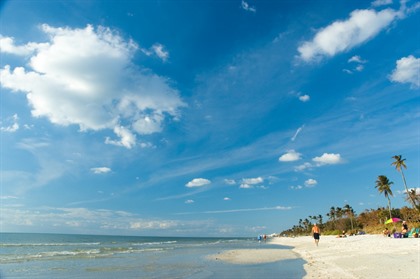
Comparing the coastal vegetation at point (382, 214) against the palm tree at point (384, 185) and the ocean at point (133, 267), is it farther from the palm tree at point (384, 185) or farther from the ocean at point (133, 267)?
the ocean at point (133, 267)

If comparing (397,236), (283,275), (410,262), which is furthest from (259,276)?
(397,236)

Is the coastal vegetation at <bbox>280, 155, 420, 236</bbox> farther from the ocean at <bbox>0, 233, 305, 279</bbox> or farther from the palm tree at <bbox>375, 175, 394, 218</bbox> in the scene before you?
the ocean at <bbox>0, 233, 305, 279</bbox>

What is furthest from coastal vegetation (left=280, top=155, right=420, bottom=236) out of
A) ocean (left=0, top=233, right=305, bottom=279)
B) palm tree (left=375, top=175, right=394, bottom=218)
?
ocean (left=0, top=233, right=305, bottom=279)

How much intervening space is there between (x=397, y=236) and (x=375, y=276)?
2491 centimetres

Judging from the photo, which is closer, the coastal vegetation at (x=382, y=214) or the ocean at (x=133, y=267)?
the ocean at (x=133, y=267)

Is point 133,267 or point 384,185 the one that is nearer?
point 133,267

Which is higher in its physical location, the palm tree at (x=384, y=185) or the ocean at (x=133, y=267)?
the palm tree at (x=384, y=185)

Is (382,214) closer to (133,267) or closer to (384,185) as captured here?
(384,185)

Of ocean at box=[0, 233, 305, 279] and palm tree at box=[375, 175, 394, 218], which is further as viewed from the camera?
palm tree at box=[375, 175, 394, 218]

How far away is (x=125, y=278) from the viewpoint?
1612cm

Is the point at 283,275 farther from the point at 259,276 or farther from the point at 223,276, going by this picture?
the point at 223,276

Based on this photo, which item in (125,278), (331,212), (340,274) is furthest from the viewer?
(331,212)

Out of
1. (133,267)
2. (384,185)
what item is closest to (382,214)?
(384,185)

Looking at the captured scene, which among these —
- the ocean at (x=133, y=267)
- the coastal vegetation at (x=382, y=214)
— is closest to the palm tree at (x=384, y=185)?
the coastal vegetation at (x=382, y=214)
